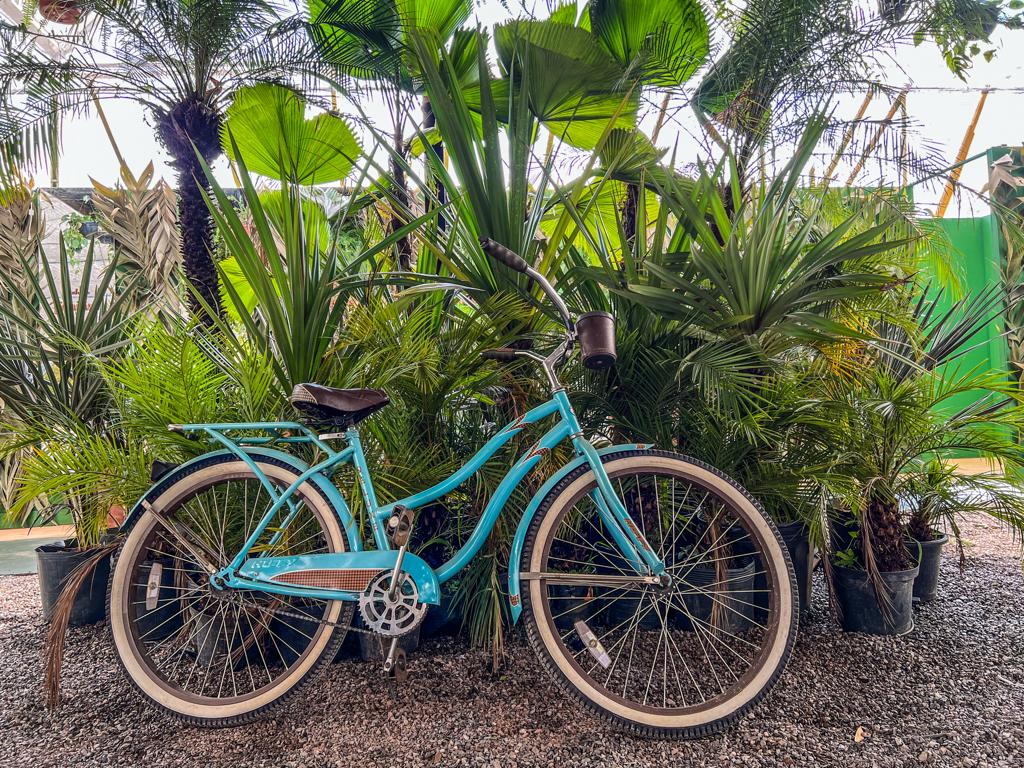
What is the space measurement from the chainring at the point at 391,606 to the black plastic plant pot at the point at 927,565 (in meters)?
1.84

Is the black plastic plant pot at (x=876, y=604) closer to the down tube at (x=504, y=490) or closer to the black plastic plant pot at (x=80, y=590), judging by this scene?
the down tube at (x=504, y=490)

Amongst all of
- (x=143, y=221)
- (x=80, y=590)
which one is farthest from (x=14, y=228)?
(x=80, y=590)

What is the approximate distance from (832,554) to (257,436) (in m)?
1.96

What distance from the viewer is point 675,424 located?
1992 millimetres

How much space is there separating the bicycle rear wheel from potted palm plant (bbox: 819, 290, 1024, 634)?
1.53m

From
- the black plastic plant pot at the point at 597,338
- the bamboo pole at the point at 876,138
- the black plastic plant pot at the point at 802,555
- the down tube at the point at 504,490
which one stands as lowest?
the black plastic plant pot at the point at 802,555

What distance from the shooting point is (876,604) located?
2.01 meters

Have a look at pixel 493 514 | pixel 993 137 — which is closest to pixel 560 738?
pixel 493 514

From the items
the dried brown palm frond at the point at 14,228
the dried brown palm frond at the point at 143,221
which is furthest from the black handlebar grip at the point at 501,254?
the dried brown palm frond at the point at 143,221

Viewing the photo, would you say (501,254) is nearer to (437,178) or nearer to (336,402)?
(336,402)

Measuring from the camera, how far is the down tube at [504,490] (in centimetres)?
158

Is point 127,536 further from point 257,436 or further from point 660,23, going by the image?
point 660,23

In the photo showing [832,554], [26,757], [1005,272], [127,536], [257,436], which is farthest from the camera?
[1005,272]

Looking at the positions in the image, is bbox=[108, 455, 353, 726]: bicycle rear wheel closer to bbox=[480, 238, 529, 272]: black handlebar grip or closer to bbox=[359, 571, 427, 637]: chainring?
bbox=[359, 571, 427, 637]: chainring
